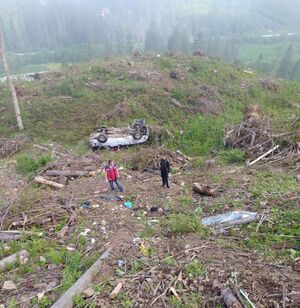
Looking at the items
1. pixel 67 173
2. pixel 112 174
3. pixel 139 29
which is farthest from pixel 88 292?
pixel 139 29

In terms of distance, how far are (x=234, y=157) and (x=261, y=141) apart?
1.31 meters

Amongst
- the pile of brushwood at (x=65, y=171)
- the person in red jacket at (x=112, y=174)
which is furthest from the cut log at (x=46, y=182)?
the person in red jacket at (x=112, y=174)

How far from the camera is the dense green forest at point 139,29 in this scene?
226ft

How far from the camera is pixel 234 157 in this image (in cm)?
1198

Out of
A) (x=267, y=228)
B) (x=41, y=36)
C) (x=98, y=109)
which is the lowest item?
(x=41, y=36)

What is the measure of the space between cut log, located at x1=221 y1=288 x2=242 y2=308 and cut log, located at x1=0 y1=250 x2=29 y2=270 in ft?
12.3

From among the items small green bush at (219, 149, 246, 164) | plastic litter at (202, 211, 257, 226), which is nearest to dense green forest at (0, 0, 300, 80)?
small green bush at (219, 149, 246, 164)

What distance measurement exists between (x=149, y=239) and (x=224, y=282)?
1.87 meters

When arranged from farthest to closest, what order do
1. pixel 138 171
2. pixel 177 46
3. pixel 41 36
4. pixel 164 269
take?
pixel 41 36
pixel 177 46
pixel 138 171
pixel 164 269

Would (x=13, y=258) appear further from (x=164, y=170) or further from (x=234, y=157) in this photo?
(x=234, y=157)

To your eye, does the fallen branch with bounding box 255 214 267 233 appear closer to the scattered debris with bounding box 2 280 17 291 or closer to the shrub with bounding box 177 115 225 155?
the scattered debris with bounding box 2 280 17 291

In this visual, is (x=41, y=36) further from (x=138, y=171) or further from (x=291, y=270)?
(x=291, y=270)

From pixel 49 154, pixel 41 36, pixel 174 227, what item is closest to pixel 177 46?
pixel 41 36

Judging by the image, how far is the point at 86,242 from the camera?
6746 millimetres
